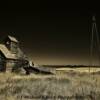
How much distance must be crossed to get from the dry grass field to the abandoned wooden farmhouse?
9.43ft

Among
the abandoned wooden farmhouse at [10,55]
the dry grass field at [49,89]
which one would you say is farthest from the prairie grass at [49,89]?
the abandoned wooden farmhouse at [10,55]

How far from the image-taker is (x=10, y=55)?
11.4 metres

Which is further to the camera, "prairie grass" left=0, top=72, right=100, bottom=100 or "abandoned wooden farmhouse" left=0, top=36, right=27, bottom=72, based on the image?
"abandoned wooden farmhouse" left=0, top=36, right=27, bottom=72

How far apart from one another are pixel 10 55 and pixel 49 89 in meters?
4.33

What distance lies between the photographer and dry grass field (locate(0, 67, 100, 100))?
676cm

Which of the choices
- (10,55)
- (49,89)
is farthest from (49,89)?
(10,55)

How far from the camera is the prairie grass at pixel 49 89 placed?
6.76 meters

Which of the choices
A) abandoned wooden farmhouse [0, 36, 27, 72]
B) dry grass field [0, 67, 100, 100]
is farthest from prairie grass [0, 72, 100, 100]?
abandoned wooden farmhouse [0, 36, 27, 72]

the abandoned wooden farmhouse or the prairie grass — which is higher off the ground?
the abandoned wooden farmhouse

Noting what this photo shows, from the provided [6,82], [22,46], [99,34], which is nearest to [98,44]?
[99,34]

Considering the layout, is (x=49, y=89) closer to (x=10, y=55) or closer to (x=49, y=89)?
(x=49, y=89)

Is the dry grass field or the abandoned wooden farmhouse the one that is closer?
the dry grass field

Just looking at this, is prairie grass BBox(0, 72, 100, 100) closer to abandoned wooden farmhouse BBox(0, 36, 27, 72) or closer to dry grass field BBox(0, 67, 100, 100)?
dry grass field BBox(0, 67, 100, 100)

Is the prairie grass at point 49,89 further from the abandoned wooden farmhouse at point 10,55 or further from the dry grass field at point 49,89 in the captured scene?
the abandoned wooden farmhouse at point 10,55
